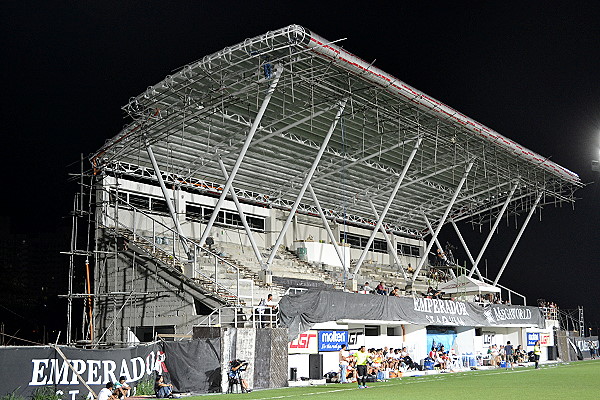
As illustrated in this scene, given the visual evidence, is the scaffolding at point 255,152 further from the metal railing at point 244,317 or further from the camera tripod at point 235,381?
the camera tripod at point 235,381

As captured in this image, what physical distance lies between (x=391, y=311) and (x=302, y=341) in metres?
6.53

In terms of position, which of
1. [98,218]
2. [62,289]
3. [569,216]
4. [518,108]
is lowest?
[62,289]

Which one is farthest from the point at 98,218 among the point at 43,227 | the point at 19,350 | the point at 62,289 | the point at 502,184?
the point at 502,184

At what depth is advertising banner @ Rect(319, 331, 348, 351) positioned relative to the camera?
29.9 m

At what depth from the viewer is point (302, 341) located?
29.0 m

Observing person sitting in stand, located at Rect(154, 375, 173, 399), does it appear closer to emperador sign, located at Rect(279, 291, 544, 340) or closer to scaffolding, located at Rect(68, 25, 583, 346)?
emperador sign, located at Rect(279, 291, 544, 340)

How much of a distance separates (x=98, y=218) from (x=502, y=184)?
1152 inches

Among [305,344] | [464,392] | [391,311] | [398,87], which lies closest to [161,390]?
[305,344]

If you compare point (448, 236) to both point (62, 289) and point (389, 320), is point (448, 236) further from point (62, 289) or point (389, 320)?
point (62, 289)

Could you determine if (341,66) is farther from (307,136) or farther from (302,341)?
(302,341)

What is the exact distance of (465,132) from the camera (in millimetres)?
41031

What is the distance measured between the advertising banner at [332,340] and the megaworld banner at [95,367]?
705cm

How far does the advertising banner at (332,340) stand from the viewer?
29913mm

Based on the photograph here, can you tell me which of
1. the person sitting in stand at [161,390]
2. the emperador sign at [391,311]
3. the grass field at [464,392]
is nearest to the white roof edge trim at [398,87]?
the emperador sign at [391,311]
